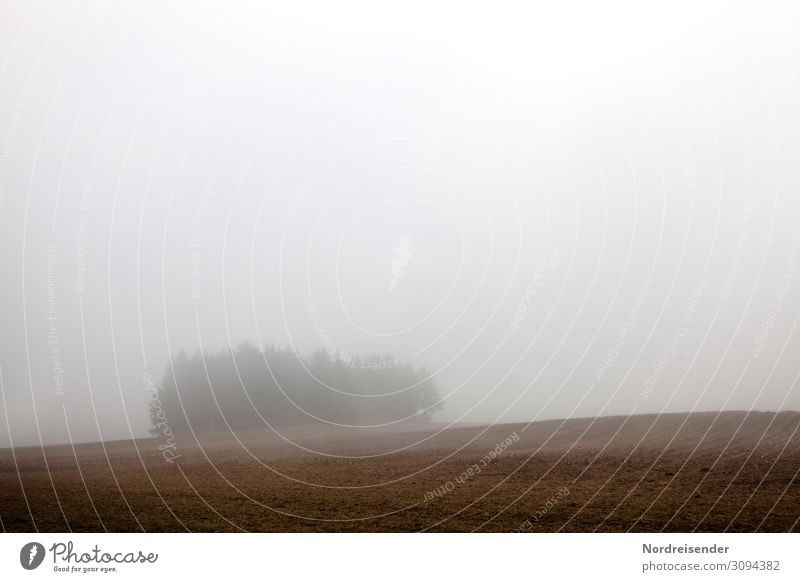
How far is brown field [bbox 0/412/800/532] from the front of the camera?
5000 millimetres

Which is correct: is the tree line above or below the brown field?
above

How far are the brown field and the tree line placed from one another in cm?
13

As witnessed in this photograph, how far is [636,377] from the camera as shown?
5098 millimetres

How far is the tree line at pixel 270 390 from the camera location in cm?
519

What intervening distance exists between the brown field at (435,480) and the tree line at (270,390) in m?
0.13

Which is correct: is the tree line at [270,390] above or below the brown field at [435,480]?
above

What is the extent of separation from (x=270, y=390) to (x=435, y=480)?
1.38 metres

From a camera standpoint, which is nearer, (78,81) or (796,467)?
(796,467)

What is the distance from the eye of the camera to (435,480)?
5125 millimetres

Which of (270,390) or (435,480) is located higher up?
(270,390)

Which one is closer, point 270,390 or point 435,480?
point 435,480

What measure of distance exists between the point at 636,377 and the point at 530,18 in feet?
9.02

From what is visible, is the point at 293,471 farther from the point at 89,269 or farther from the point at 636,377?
the point at 636,377

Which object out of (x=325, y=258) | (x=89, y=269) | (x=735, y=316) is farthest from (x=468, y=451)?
(x=89, y=269)
